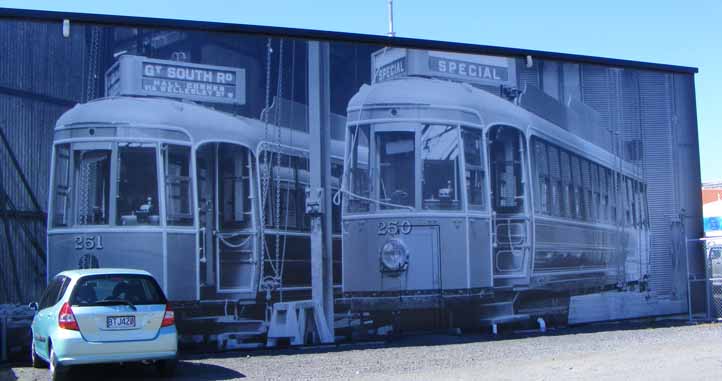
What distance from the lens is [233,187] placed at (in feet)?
43.0

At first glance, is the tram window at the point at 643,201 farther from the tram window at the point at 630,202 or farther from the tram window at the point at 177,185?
the tram window at the point at 177,185

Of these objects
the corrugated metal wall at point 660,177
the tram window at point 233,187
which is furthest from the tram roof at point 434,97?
the corrugated metal wall at point 660,177

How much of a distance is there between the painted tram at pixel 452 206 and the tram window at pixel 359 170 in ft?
0.06

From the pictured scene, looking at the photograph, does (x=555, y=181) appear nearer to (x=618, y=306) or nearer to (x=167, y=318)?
(x=618, y=306)

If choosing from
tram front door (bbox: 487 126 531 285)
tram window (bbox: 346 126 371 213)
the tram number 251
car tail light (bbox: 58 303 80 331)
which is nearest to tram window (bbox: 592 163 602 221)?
tram front door (bbox: 487 126 531 285)

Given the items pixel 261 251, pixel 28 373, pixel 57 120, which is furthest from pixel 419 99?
pixel 28 373

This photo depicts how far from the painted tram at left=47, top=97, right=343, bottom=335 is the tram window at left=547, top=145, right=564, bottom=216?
4622 mm

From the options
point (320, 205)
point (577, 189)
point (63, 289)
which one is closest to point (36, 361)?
point (63, 289)

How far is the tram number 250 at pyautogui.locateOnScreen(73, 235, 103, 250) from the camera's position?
12.1 m

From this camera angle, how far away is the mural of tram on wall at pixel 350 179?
1239cm

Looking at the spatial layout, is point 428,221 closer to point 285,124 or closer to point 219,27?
point 285,124

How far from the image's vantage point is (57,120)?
1234 cm

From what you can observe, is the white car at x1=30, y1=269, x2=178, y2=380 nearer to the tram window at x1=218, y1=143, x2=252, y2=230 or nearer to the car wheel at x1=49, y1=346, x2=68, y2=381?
the car wheel at x1=49, y1=346, x2=68, y2=381

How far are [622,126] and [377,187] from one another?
663 cm
